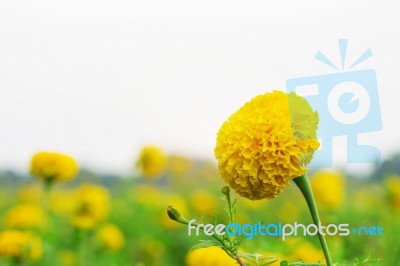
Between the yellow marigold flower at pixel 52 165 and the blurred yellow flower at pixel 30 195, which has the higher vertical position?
the yellow marigold flower at pixel 52 165

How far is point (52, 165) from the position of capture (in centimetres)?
191

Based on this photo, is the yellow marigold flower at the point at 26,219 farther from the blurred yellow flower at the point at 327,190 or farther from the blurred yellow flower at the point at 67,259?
the blurred yellow flower at the point at 327,190

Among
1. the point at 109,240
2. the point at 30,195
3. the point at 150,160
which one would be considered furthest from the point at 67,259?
the point at 30,195

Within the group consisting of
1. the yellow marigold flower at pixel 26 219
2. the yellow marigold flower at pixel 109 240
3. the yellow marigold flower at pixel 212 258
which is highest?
the yellow marigold flower at pixel 212 258

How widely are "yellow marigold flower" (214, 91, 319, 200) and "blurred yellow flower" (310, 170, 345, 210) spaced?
77.2 inches

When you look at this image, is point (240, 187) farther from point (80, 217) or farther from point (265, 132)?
point (80, 217)

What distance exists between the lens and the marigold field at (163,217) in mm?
1766

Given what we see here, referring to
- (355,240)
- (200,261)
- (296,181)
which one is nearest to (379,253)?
(355,240)

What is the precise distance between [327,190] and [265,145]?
2.06 meters

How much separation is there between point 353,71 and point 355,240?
4.45 feet

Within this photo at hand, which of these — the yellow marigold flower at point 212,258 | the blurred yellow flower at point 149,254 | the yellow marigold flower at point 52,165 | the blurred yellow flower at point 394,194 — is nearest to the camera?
the yellow marigold flower at point 212,258

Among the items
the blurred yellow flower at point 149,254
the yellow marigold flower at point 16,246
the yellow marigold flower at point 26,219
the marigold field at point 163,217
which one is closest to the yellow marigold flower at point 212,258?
the marigold field at point 163,217

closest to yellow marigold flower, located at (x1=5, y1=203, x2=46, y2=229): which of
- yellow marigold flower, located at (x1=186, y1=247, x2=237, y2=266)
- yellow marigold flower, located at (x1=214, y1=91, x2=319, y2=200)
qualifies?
yellow marigold flower, located at (x1=186, y1=247, x2=237, y2=266)

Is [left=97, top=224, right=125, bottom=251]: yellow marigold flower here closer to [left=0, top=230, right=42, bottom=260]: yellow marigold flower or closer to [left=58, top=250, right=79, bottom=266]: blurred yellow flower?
[left=58, top=250, right=79, bottom=266]: blurred yellow flower
